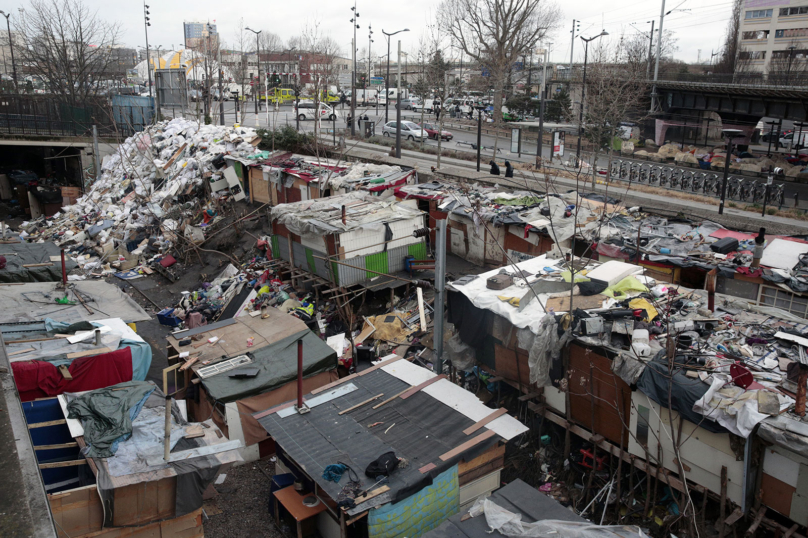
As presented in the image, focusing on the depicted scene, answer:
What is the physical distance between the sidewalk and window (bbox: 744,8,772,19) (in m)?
53.2

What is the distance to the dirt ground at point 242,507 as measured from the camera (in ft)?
30.5

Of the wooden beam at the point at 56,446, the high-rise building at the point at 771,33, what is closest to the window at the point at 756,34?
the high-rise building at the point at 771,33

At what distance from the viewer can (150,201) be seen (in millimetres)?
26609

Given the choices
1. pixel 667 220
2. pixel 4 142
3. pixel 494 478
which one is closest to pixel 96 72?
pixel 4 142

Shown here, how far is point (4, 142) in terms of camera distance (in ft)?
96.1

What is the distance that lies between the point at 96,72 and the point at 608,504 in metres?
41.8

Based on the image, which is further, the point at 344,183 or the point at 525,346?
the point at 344,183

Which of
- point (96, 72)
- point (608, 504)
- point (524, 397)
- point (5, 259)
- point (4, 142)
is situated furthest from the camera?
point (96, 72)

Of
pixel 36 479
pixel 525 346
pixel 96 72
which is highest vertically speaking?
pixel 96 72

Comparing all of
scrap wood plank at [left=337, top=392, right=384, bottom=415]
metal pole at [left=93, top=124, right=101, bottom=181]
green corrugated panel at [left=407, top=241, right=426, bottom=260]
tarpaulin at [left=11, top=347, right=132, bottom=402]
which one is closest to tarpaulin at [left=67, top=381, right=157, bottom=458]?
tarpaulin at [left=11, top=347, right=132, bottom=402]

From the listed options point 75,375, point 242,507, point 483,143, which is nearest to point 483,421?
point 242,507

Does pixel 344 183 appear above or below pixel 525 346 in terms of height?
above

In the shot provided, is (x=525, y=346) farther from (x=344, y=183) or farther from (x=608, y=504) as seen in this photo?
(x=344, y=183)

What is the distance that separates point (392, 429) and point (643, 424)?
3.78 meters
